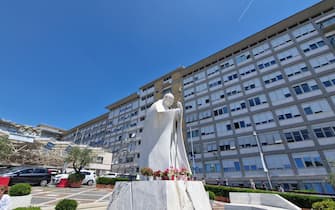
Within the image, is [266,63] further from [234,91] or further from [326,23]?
[326,23]

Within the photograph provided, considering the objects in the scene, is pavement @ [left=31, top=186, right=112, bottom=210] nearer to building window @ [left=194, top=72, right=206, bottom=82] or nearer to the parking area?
the parking area

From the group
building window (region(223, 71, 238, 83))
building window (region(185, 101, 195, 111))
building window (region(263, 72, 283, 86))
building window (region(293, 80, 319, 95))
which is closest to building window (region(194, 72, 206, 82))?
building window (region(223, 71, 238, 83))

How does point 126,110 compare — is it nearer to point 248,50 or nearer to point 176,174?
point 248,50

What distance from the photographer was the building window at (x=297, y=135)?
70.8 ft

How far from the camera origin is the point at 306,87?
23406 mm

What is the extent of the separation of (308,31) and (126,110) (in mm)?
42777

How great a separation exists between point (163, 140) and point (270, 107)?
2471 cm

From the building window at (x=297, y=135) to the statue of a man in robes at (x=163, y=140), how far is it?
22.6 meters

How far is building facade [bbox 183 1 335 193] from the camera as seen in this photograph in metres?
21.0

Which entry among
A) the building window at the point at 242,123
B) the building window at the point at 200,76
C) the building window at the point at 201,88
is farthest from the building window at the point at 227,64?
the building window at the point at 242,123

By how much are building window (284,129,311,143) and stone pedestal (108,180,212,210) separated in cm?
2319

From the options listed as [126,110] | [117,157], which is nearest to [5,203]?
[117,157]

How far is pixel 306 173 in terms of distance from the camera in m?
20.2

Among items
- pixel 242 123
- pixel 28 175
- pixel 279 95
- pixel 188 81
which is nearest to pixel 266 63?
pixel 279 95
